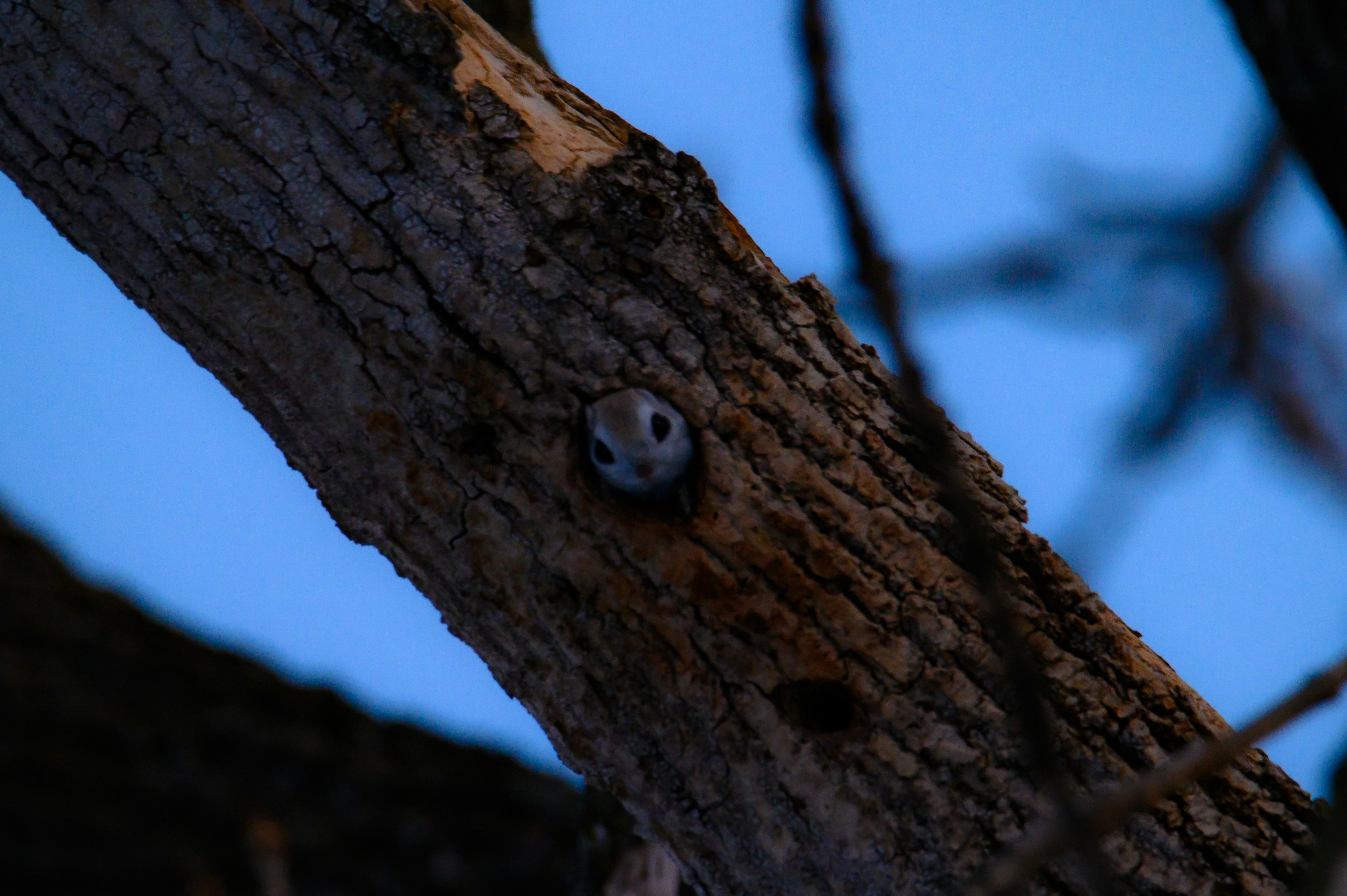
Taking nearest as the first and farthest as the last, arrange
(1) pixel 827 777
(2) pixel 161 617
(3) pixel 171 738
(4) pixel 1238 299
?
(4) pixel 1238 299 < (1) pixel 827 777 < (3) pixel 171 738 < (2) pixel 161 617

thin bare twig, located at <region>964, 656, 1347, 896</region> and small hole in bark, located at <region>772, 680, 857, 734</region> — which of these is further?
small hole in bark, located at <region>772, 680, 857, 734</region>

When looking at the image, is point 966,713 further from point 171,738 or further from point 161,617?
point 161,617

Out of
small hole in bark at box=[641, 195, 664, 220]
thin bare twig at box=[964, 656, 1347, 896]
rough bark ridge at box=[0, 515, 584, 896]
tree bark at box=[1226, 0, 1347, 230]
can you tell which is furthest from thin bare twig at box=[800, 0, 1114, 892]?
rough bark ridge at box=[0, 515, 584, 896]

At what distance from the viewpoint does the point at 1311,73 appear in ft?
3.09

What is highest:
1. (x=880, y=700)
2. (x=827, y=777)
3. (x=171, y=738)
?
(x=880, y=700)

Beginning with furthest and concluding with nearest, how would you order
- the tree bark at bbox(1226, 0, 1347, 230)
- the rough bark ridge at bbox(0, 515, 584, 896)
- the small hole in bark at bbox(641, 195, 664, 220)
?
1. the rough bark ridge at bbox(0, 515, 584, 896)
2. the small hole in bark at bbox(641, 195, 664, 220)
3. the tree bark at bbox(1226, 0, 1347, 230)

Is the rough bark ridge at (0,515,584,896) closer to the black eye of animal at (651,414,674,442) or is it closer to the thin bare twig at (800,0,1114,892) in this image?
the black eye of animal at (651,414,674,442)

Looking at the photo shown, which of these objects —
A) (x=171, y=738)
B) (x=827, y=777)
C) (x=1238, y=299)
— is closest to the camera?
(x=1238, y=299)

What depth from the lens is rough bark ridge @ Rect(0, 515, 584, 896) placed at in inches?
72.6

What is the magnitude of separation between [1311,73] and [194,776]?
2.19 meters

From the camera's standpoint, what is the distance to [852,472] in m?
1.43

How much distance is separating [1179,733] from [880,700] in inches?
19.2

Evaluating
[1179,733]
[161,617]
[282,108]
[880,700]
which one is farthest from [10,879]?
[1179,733]

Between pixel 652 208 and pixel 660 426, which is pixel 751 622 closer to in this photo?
pixel 660 426
